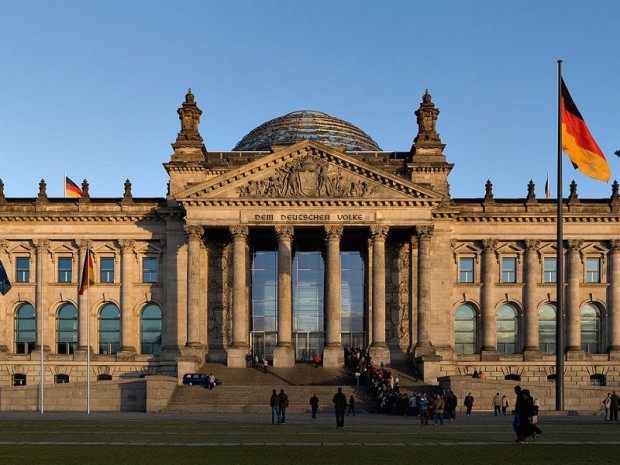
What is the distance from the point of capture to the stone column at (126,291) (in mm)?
86625

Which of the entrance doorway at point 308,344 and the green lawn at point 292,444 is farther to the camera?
the entrance doorway at point 308,344

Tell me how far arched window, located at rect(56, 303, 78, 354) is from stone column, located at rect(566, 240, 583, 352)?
43.9 meters

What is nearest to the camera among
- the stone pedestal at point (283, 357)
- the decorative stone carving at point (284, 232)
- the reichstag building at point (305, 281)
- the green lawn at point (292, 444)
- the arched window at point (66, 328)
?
the green lawn at point (292, 444)

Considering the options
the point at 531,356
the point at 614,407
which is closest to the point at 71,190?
the point at 531,356

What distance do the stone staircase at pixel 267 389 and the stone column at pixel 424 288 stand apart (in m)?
3.43

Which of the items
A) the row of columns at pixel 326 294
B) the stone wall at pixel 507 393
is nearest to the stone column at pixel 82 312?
the row of columns at pixel 326 294

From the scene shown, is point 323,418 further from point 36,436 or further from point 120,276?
point 120,276

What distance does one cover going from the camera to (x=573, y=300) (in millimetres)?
87812

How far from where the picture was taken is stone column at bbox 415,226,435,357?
264ft

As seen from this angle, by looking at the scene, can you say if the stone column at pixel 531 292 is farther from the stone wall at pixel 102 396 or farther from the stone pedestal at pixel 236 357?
the stone wall at pixel 102 396

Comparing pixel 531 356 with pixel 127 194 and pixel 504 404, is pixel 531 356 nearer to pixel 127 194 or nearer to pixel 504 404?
pixel 504 404

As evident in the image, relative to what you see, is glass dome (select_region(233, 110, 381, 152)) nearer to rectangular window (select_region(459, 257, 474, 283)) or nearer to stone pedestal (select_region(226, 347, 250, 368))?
rectangular window (select_region(459, 257, 474, 283))

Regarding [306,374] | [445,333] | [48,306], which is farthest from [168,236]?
[445,333]

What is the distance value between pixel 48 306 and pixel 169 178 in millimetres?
15757
